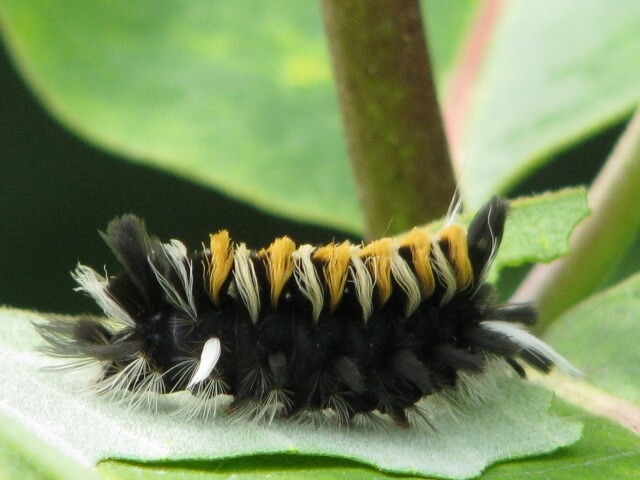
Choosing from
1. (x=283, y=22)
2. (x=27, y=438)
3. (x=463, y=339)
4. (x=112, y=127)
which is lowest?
(x=27, y=438)

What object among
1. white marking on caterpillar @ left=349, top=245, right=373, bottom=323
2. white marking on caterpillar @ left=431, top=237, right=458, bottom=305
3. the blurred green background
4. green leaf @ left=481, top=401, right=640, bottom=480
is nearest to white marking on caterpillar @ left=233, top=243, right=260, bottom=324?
white marking on caterpillar @ left=349, top=245, right=373, bottom=323

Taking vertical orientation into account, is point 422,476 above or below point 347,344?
below

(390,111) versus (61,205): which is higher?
(61,205)

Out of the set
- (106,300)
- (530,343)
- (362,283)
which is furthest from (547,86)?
(106,300)

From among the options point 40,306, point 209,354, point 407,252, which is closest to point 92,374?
point 209,354

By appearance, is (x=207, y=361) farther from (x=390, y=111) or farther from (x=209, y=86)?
(x=209, y=86)

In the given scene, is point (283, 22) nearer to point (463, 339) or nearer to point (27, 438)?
point (463, 339)

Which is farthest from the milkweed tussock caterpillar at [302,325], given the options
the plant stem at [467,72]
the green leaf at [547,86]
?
the plant stem at [467,72]
